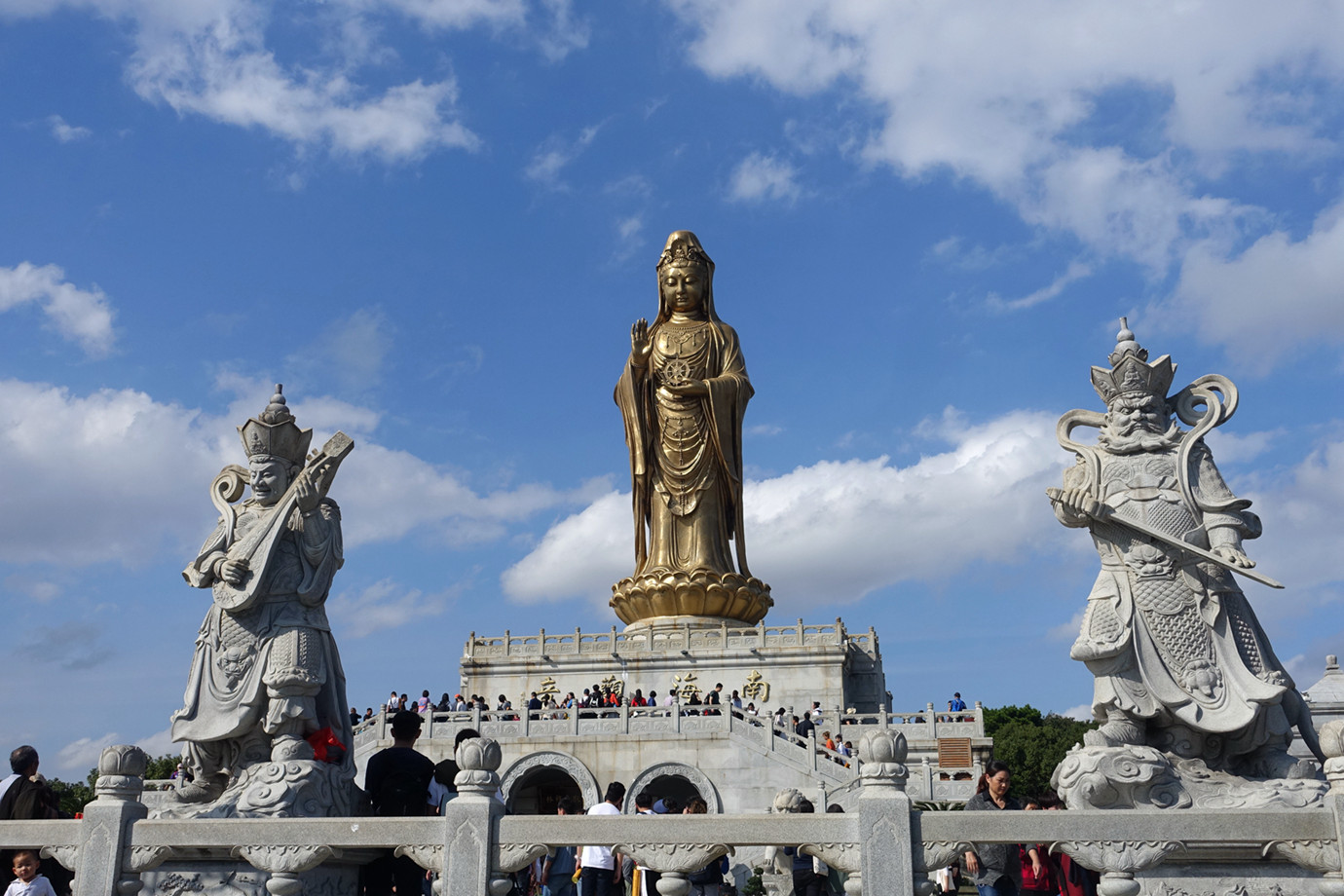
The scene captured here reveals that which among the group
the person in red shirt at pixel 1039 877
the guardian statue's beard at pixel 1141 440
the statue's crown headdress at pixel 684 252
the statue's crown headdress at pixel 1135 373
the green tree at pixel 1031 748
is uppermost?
the statue's crown headdress at pixel 684 252

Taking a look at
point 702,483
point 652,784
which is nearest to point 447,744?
point 652,784

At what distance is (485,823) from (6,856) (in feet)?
11.8

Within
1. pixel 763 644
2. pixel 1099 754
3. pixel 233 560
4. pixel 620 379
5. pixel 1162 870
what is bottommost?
pixel 1162 870

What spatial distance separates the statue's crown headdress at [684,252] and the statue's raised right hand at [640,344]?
83.1 inches

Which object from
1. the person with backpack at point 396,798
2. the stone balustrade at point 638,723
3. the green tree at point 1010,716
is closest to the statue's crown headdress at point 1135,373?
the person with backpack at point 396,798

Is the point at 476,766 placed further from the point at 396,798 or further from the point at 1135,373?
the point at 1135,373

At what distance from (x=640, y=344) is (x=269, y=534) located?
19713 mm

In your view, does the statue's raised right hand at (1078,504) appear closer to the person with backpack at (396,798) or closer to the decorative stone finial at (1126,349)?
the decorative stone finial at (1126,349)

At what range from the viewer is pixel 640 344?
89.6ft

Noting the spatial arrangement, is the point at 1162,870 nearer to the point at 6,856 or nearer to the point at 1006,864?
the point at 1006,864

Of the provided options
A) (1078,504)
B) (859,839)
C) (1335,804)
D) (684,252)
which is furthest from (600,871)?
(684,252)

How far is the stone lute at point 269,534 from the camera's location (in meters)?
7.74

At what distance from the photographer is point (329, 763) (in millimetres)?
7477

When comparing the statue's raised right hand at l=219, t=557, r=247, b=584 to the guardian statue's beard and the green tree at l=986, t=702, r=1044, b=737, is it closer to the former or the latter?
the guardian statue's beard
